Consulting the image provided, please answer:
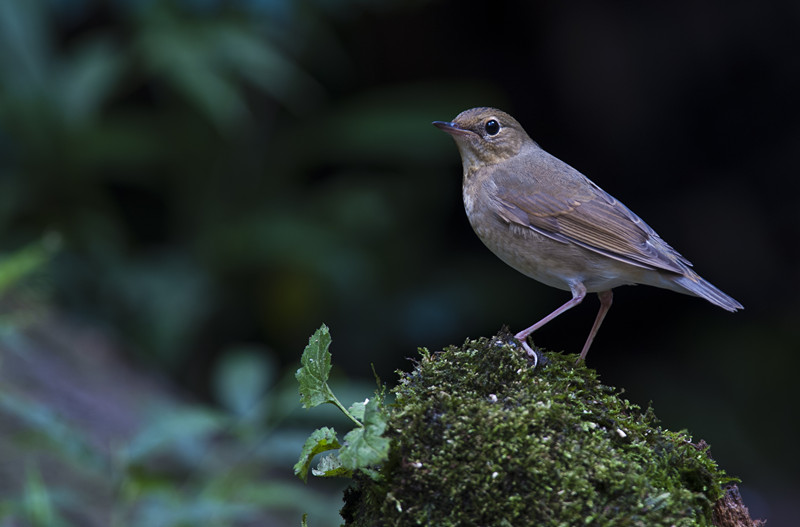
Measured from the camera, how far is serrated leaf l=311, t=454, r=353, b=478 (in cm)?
232

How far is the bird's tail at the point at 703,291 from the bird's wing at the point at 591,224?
0.04 metres

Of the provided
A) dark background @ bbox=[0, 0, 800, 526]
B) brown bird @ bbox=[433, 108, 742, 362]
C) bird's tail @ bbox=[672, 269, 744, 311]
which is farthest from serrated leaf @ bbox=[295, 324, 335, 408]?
dark background @ bbox=[0, 0, 800, 526]

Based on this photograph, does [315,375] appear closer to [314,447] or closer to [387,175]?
[314,447]

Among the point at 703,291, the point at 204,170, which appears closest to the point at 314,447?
the point at 703,291

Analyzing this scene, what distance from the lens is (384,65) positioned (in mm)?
8750

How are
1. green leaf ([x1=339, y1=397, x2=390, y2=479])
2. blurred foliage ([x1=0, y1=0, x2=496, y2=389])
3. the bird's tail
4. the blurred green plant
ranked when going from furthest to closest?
blurred foliage ([x1=0, y1=0, x2=496, y2=389]) → the blurred green plant → the bird's tail → green leaf ([x1=339, y1=397, x2=390, y2=479])

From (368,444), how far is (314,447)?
16cm

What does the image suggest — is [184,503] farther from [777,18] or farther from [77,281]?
[777,18]

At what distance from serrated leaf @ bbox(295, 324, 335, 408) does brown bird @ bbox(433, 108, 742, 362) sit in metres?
1.34

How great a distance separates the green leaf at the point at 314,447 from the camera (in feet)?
7.32

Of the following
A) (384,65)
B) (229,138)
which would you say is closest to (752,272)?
(384,65)

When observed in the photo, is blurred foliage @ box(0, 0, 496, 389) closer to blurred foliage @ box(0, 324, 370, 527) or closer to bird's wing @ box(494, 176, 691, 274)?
blurred foliage @ box(0, 324, 370, 527)

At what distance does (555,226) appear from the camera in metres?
3.79

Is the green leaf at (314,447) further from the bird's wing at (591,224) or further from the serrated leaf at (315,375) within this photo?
the bird's wing at (591,224)
